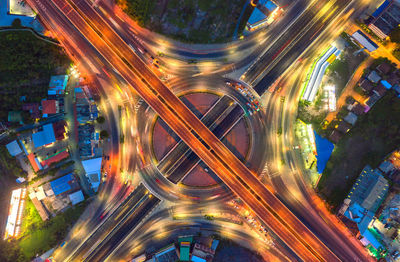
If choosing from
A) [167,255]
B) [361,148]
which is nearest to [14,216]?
[167,255]

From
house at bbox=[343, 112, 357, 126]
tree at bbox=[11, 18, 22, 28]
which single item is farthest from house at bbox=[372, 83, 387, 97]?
tree at bbox=[11, 18, 22, 28]

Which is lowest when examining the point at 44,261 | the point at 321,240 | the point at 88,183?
the point at 321,240

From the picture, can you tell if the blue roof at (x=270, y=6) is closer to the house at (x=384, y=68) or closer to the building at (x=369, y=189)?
the house at (x=384, y=68)

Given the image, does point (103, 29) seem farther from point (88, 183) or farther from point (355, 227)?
point (355, 227)

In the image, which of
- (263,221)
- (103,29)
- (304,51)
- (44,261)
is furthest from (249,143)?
(44,261)

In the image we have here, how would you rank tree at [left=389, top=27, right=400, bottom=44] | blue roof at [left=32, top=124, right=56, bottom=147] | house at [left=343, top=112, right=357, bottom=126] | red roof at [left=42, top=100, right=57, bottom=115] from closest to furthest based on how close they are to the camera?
red roof at [left=42, top=100, right=57, bottom=115] → blue roof at [left=32, top=124, right=56, bottom=147] → tree at [left=389, top=27, right=400, bottom=44] → house at [left=343, top=112, right=357, bottom=126]

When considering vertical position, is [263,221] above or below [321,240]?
above

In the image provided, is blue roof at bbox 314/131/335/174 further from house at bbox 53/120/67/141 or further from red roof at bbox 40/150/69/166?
house at bbox 53/120/67/141

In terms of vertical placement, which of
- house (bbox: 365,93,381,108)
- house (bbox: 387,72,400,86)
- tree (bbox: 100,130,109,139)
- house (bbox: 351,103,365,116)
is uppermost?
tree (bbox: 100,130,109,139)
